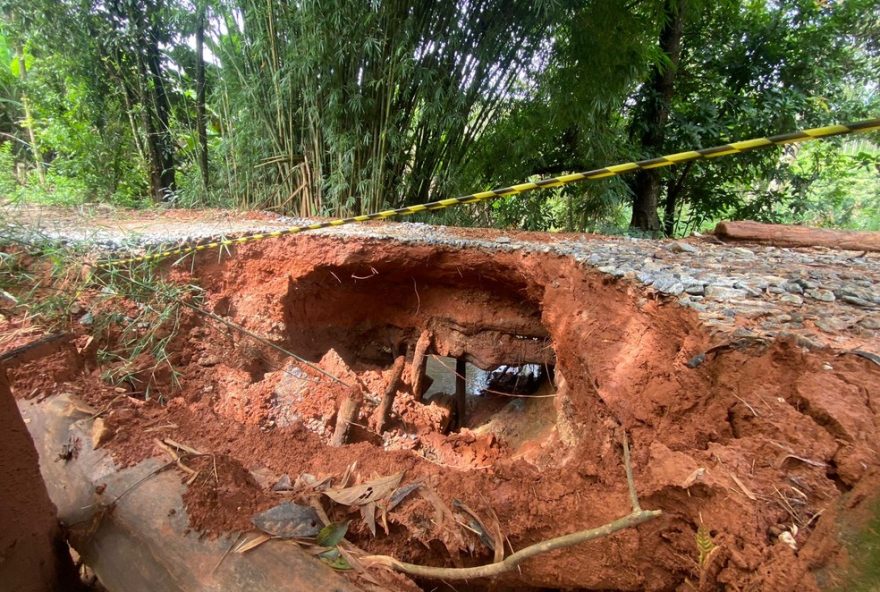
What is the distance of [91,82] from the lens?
5.34 m

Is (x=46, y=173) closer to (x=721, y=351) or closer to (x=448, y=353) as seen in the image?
(x=448, y=353)

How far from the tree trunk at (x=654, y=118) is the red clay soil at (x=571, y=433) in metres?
3.81

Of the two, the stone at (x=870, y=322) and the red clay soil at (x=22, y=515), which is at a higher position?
the stone at (x=870, y=322)

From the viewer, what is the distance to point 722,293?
185 centimetres

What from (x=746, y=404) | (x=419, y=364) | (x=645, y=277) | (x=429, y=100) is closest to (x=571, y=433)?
(x=645, y=277)

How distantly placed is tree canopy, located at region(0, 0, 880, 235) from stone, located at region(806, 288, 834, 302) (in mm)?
3092

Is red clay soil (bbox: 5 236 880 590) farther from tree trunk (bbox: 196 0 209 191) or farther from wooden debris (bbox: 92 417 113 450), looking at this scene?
tree trunk (bbox: 196 0 209 191)

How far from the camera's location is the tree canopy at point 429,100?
4.02m

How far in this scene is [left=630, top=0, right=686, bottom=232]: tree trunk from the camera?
5480 mm

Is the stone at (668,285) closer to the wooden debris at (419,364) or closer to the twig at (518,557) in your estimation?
the twig at (518,557)

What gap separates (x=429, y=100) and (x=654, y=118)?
3.50 metres

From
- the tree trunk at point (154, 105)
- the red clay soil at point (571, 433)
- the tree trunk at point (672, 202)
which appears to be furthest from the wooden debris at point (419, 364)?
the tree trunk at point (672, 202)

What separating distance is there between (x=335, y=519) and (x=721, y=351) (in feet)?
4.55

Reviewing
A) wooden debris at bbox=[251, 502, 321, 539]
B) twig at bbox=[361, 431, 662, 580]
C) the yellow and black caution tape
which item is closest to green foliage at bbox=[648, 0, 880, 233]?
the yellow and black caution tape
